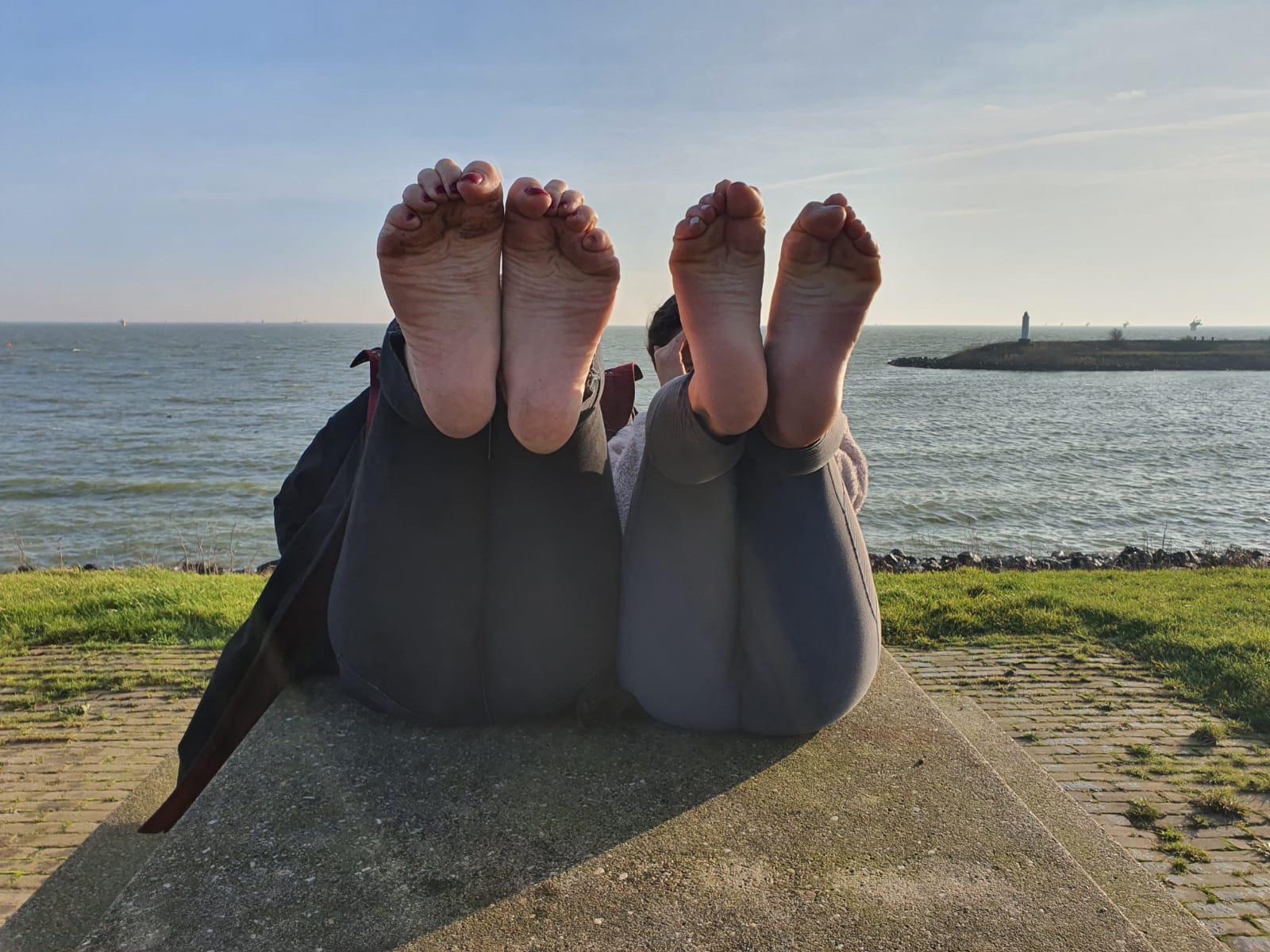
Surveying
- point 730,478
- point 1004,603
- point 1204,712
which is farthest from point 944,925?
point 1004,603

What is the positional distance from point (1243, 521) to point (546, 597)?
50.7ft

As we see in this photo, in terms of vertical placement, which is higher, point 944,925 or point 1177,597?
point 944,925

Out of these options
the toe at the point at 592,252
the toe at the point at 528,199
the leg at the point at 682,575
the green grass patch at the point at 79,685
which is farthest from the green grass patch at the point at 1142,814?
the green grass patch at the point at 79,685

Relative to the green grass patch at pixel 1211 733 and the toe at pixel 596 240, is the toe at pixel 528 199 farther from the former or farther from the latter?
the green grass patch at pixel 1211 733

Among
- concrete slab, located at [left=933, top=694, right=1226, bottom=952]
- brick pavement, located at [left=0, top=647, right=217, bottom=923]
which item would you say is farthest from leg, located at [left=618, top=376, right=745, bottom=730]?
brick pavement, located at [left=0, top=647, right=217, bottom=923]

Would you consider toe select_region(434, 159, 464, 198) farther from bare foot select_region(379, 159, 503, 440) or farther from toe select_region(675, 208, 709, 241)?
toe select_region(675, 208, 709, 241)

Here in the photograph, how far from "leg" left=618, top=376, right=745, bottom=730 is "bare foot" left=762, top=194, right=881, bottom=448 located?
140 millimetres

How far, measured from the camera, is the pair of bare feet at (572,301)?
176cm

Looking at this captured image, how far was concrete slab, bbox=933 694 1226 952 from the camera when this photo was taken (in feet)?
5.98

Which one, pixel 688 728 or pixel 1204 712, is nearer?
pixel 688 728

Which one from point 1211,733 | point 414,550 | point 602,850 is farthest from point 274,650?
point 1211,733

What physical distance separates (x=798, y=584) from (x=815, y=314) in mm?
605

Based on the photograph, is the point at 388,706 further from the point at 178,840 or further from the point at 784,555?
the point at 784,555

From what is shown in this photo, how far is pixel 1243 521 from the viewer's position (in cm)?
1383
